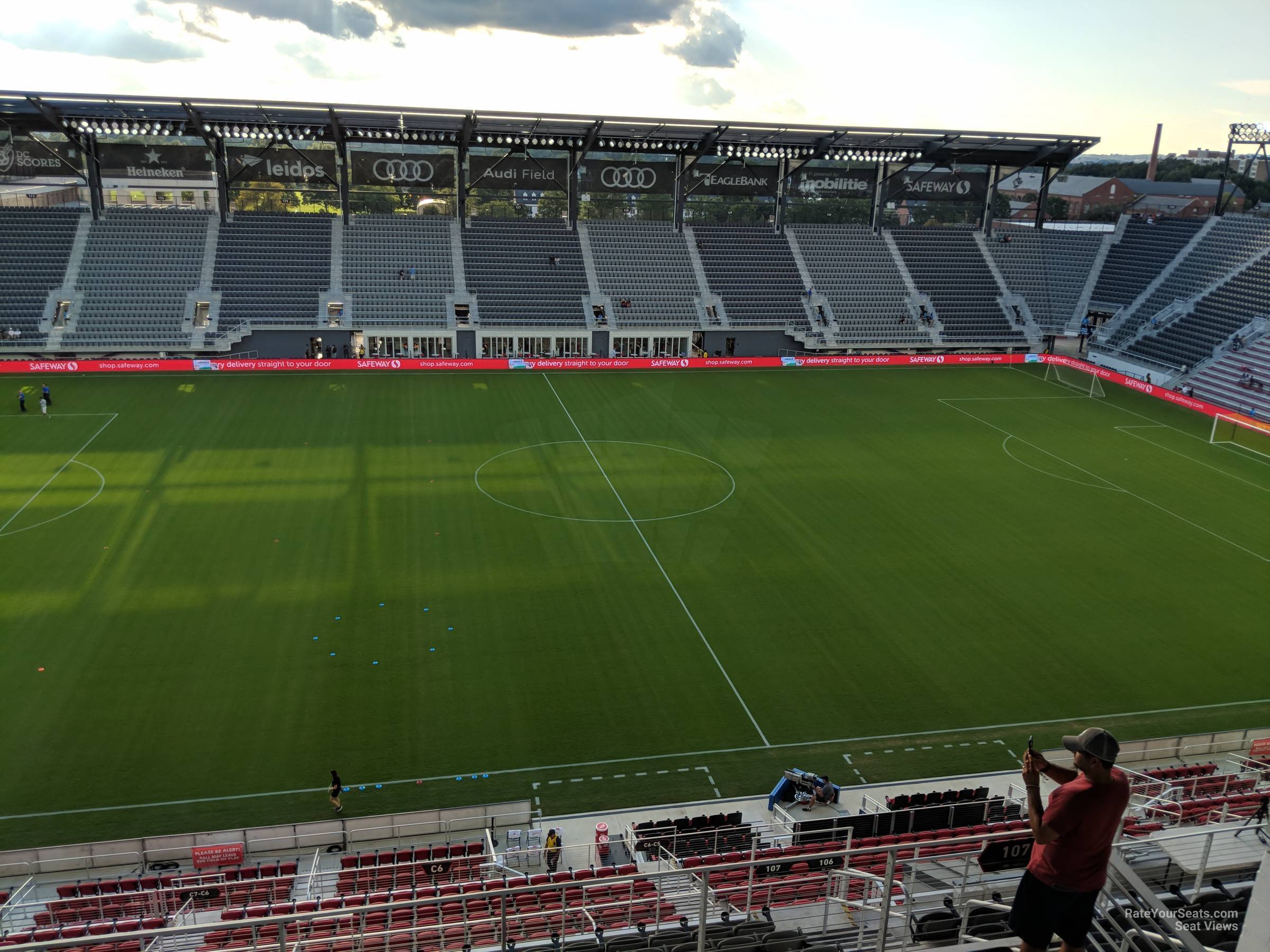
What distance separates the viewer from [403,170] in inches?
2238

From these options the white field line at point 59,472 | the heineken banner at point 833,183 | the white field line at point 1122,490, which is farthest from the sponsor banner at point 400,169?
the white field line at point 1122,490

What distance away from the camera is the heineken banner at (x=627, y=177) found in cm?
5906

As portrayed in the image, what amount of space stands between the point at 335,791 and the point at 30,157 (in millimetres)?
49941

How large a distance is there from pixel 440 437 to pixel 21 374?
875 inches

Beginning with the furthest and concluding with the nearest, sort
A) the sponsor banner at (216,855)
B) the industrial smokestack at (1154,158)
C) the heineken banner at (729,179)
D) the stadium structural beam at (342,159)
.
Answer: the industrial smokestack at (1154,158) < the heineken banner at (729,179) < the stadium structural beam at (342,159) < the sponsor banner at (216,855)

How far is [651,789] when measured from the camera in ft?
58.9

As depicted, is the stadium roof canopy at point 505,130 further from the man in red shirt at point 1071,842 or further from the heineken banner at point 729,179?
the man in red shirt at point 1071,842

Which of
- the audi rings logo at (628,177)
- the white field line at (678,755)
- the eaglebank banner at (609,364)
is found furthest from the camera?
the audi rings logo at (628,177)

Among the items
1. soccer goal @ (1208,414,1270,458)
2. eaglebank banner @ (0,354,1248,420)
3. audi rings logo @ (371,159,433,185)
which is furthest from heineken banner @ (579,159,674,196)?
soccer goal @ (1208,414,1270,458)

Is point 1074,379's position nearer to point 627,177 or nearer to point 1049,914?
point 627,177

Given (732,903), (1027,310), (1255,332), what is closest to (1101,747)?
(732,903)

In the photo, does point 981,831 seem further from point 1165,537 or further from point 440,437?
point 440,437

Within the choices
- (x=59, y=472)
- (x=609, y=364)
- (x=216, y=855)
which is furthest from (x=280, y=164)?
(x=216, y=855)

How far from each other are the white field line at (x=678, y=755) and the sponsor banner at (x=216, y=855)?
214 centimetres
